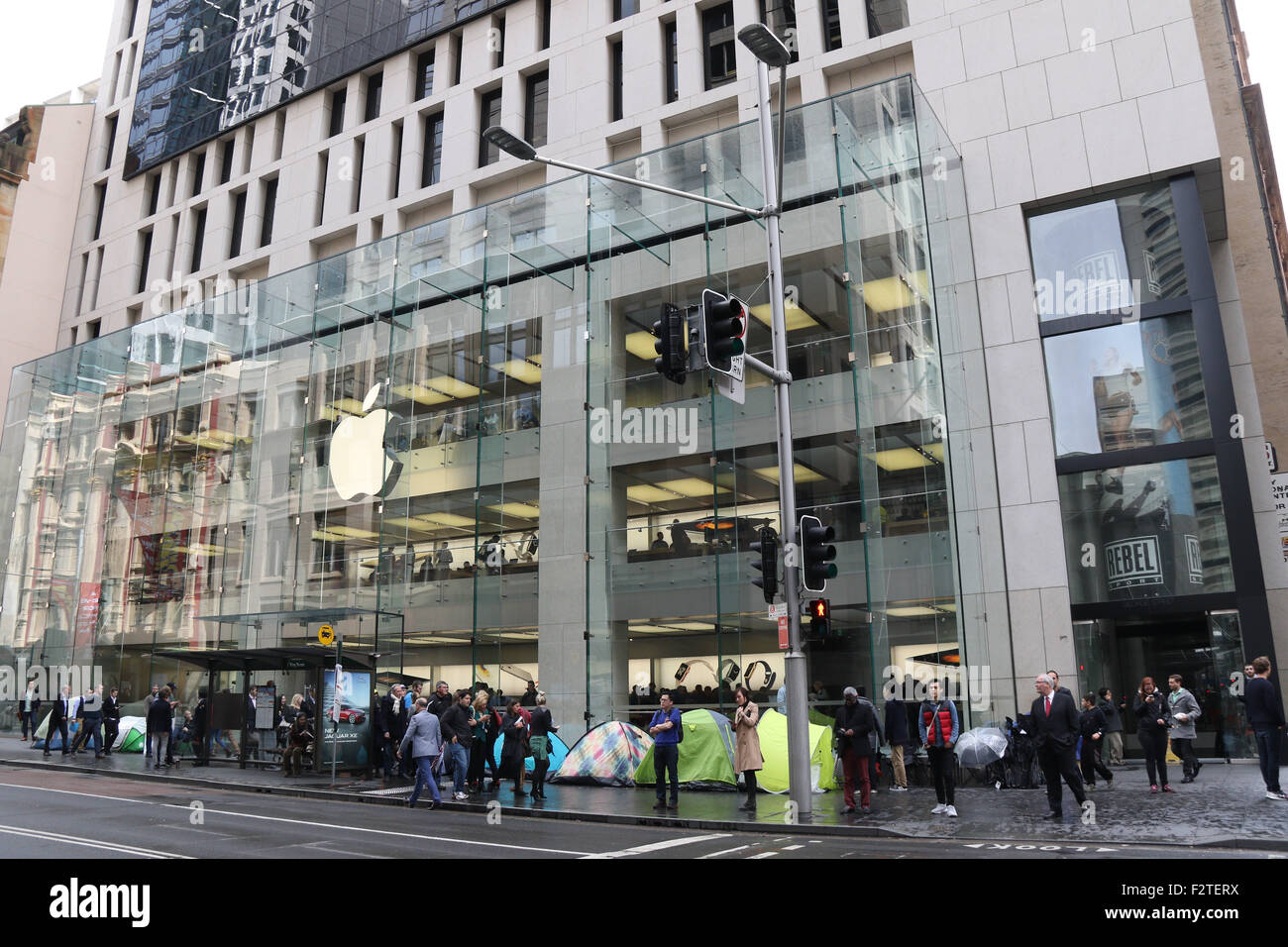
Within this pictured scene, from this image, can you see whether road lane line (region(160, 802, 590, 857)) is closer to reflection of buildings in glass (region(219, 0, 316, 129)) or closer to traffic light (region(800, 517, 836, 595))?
traffic light (region(800, 517, 836, 595))

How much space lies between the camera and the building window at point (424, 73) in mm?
36562

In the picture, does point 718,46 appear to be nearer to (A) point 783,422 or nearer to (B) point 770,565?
(A) point 783,422

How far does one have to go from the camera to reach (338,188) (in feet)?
120

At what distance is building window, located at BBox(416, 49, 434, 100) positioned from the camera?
3656 cm

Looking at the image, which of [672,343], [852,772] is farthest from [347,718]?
[672,343]

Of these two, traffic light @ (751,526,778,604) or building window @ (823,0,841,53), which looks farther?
building window @ (823,0,841,53)

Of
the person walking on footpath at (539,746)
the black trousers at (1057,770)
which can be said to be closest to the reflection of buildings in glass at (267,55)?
the person walking on footpath at (539,746)

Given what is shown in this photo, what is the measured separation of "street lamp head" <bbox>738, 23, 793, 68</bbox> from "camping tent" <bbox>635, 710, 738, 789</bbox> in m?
11.1

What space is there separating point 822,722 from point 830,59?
1870 centimetres

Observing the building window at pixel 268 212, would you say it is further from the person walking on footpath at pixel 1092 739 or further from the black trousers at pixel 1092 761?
the black trousers at pixel 1092 761

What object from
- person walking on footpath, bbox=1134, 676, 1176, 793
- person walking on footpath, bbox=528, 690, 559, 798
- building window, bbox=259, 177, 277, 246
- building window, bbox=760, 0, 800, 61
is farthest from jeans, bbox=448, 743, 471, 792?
building window, bbox=259, 177, 277, 246

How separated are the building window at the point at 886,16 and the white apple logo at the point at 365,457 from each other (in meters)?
17.8
